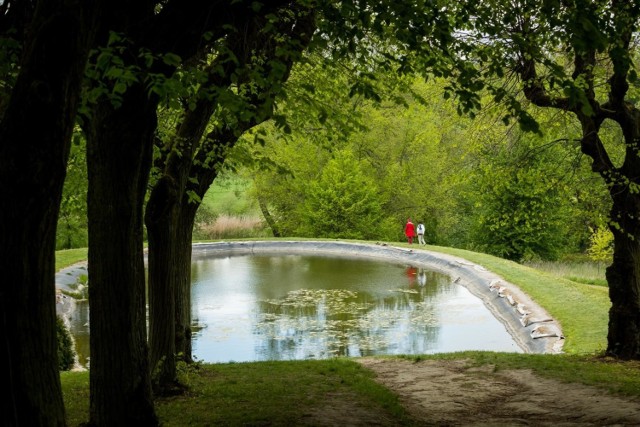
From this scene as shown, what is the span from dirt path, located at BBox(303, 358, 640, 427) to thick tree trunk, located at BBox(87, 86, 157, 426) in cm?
179

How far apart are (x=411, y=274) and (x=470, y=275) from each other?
8.60ft

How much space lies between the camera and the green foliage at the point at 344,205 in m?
35.7

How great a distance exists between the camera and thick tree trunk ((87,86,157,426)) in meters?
5.37

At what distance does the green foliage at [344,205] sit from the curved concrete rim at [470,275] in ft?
11.8

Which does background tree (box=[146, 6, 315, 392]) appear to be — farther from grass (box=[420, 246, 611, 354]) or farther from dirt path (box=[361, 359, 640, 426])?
grass (box=[420, 246, 611, 354])

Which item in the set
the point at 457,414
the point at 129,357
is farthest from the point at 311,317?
the point at 129,357

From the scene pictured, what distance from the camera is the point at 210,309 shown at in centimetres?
1981

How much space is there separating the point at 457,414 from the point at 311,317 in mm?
11047

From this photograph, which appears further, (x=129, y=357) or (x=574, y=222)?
(x=574, y=222)

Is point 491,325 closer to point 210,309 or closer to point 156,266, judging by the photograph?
point 210,309

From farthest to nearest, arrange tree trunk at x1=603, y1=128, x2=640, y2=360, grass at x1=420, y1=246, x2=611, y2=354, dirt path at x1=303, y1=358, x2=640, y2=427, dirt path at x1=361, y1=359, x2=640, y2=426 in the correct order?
grass at x1=420, y1=246, x2=611, y2=354, tree trunk at x1=603, y1=128, x2=640, y2=360, dirt path at x1=361, y1=359, x2=640, y2=426, dirt path at x1=303, y1=358, x2=640, y2=427

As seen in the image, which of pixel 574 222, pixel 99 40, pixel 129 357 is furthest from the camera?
pixel 574 222

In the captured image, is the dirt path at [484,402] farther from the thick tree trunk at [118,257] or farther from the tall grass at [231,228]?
the tall grass at [231,228]

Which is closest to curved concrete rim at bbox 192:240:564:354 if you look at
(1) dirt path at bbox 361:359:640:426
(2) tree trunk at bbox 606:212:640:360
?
(2) tree trunk at bbox 606:212:640:360
